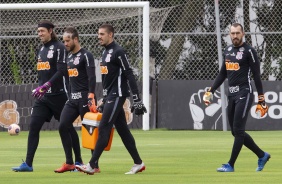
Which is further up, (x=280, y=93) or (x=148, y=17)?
(x=148, y=17)

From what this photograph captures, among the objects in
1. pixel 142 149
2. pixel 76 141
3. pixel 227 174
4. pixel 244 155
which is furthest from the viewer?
pixel 142 149

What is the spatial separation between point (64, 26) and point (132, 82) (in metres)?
14.9

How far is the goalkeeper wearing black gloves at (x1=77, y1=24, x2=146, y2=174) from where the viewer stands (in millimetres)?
14461

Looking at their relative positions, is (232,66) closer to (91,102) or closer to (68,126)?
(91,102)

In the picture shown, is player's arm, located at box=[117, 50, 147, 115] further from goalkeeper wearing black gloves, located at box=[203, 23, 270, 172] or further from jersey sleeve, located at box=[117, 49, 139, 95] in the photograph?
goalkeeper wearing black gloves, located at box=[203, 23, 270, 172]

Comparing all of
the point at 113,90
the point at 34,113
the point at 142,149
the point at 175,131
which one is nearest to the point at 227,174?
the point at 113,90

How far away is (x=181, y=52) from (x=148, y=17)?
184 centimetres

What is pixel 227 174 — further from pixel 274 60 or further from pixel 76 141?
pixel 274 60

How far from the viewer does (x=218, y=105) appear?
28359mm

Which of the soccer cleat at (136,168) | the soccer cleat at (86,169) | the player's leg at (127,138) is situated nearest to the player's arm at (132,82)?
the player's leg at (127,138)

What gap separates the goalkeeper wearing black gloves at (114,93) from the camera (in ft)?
47.4

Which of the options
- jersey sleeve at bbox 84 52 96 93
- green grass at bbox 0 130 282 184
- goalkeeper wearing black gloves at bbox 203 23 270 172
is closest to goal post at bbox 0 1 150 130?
green grass at bbox 0 130 282 184

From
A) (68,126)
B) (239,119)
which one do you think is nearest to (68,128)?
(68,126)

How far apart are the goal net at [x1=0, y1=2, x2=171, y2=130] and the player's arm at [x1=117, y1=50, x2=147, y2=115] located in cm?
1382
